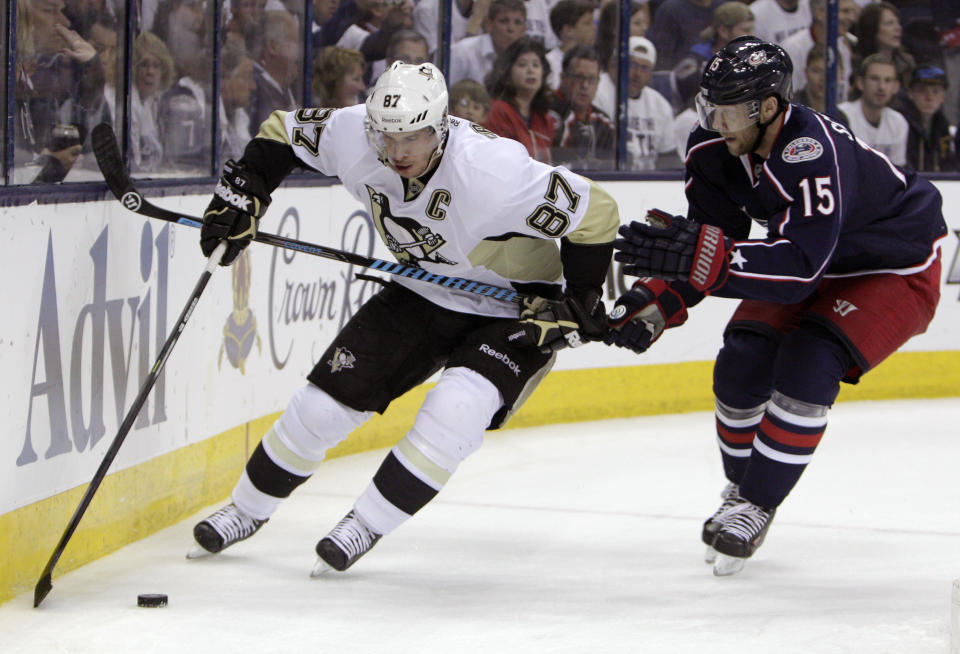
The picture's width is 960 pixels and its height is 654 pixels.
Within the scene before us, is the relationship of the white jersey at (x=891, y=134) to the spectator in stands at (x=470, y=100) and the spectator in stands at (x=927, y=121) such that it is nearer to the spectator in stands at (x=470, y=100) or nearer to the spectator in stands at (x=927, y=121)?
the spectator in stands at (x=927, y=121)

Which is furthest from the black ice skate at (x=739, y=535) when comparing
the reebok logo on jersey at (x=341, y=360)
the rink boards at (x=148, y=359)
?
the rink boards at (x=148, y=359)

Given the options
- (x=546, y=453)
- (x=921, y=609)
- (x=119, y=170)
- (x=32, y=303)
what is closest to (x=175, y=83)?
(x=119, y=170)

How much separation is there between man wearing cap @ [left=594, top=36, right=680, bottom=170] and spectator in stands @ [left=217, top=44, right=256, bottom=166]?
1.78 metres

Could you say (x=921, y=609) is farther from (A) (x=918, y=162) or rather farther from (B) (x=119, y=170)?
(A) (x=918, y=162)

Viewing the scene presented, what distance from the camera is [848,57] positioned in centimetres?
627

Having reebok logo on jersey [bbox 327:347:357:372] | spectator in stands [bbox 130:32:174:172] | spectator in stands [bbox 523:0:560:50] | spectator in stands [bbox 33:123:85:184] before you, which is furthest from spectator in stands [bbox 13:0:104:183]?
spectator in stands [bbox 523:0:560:50]

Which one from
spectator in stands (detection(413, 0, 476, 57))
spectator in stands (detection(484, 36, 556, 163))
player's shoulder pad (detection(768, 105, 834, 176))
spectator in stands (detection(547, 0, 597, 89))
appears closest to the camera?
player's shoulder pad (detection(768, 105, 834, 176))

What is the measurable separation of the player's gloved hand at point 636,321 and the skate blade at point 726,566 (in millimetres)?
512

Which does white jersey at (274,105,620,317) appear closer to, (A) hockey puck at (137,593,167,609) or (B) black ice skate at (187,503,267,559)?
(B) black ice skate at (187,503,267,559)

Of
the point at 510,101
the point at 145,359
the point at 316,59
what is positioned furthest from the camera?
the point at 510,101

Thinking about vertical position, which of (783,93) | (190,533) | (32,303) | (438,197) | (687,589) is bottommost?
(190,533)

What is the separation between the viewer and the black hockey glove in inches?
126

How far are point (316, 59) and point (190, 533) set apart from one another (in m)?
1.93

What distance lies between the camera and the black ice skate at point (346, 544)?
3.07 m
